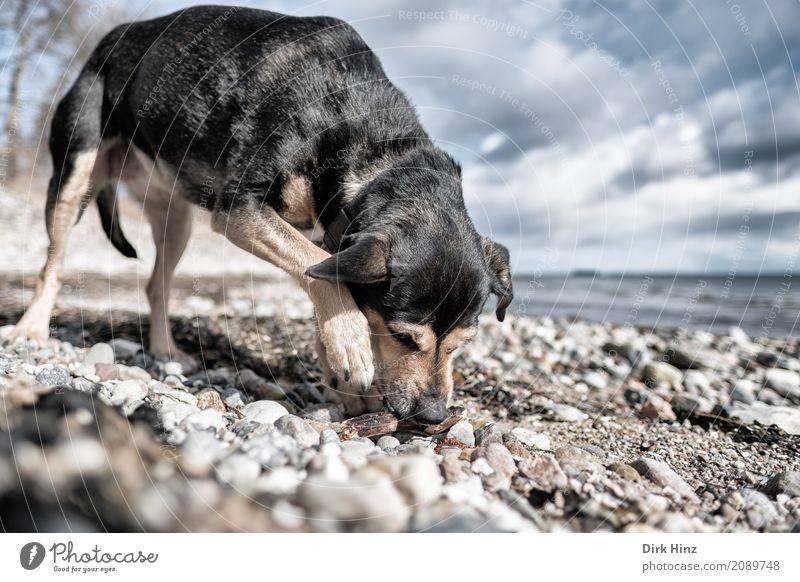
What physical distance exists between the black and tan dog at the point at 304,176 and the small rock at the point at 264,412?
510mm

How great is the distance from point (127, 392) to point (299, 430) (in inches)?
56.0

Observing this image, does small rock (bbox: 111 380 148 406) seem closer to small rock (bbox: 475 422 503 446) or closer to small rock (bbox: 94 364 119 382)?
small rock (bbox: 94 364 119 382)

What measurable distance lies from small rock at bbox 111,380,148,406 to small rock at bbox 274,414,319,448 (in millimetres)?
1085

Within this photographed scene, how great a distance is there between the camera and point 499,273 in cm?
529

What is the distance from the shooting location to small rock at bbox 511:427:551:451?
179 inches

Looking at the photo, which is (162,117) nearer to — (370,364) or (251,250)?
(251,250)

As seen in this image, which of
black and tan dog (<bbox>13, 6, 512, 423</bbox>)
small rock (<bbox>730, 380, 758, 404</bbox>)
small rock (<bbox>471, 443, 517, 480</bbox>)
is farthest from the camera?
small rock (<bbox>730, 380, 758, 404</bbox>)

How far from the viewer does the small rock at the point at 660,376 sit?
24.0 ft

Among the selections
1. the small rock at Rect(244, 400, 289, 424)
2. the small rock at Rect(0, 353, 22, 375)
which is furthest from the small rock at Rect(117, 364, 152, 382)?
the small rock at Rect(244, 400, 289, 424)

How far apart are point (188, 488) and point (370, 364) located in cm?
182

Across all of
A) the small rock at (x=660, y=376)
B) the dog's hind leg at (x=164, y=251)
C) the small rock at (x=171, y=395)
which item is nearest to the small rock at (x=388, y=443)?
the small rock at (x=171, y=395)

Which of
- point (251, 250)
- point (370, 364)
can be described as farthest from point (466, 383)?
point (251, 250)

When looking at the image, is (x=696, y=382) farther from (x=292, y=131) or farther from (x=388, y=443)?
(x=292, y=131)

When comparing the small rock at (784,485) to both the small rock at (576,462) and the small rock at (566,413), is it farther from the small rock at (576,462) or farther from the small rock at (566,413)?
the small rock at (566,413)
